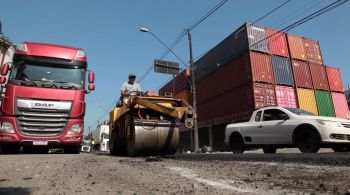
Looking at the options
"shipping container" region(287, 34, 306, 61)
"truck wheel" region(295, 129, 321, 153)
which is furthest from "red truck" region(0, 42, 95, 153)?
"shipping container" region(287, 34, 306, 61)

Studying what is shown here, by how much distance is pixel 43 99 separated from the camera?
9344mm

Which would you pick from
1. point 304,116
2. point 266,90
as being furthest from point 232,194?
point 266,90

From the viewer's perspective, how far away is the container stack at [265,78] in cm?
2200

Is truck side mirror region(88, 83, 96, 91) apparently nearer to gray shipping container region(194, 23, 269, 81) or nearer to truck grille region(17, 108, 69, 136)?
truck grille region(17, 108, 69, 136)

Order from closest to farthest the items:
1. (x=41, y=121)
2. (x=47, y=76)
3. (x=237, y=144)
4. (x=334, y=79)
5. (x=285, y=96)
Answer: (x=41, y=121), (x=47, y=76), (x=237, y=144), (x=285, y=96), (x=334, y=79)

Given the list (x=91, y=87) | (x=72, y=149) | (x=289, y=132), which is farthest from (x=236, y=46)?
(x=72, y=149)

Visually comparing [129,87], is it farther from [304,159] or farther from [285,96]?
[285,96]

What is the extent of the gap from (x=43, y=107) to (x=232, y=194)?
8009 mm

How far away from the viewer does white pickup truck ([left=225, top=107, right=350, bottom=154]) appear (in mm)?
8328

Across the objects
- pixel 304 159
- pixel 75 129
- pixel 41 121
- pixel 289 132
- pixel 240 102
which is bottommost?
pixel 304 159

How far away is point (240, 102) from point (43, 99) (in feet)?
50.9

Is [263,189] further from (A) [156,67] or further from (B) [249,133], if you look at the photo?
(A) [156,67]

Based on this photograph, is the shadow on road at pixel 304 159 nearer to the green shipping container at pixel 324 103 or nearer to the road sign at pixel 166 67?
the road sign at pixel 166 67

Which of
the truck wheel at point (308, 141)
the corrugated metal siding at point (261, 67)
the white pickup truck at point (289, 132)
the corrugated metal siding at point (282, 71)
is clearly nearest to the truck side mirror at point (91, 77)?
the white pickup truck at point (289, 132)
